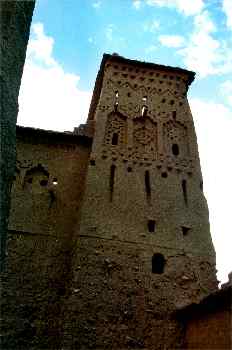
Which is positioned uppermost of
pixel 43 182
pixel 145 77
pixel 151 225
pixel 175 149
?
pixel 145 77

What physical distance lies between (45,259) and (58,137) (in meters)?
4.85

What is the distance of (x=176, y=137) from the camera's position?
45.1ft

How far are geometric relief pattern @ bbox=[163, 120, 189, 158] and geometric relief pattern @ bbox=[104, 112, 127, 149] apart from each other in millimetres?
1606

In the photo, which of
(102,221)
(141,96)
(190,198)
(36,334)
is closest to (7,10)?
(102,221)

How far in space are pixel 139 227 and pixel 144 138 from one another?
157 inches

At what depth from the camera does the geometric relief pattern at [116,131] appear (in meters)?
13.0

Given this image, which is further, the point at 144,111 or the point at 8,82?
the point at 144,111

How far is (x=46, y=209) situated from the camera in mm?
11562

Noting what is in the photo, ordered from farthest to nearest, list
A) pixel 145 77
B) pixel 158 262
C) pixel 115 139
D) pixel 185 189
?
pixel 145 77 → pixel 115 139 → pixel 185 189 → pixel 158 262

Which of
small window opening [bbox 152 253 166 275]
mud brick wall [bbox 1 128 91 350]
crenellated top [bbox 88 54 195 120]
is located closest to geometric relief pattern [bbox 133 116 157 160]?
Result: crenellated top [bbox 88 54 195 120]

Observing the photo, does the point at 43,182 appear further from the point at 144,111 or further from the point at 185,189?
the point at 144,111

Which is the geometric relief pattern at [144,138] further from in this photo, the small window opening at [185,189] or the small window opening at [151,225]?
the small window opening at [151,225]

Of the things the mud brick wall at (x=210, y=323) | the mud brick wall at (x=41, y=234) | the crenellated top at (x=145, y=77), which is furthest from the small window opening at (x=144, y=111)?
the mud brick wall at (x=210, y=323)

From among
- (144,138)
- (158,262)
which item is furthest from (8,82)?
(144,138)
